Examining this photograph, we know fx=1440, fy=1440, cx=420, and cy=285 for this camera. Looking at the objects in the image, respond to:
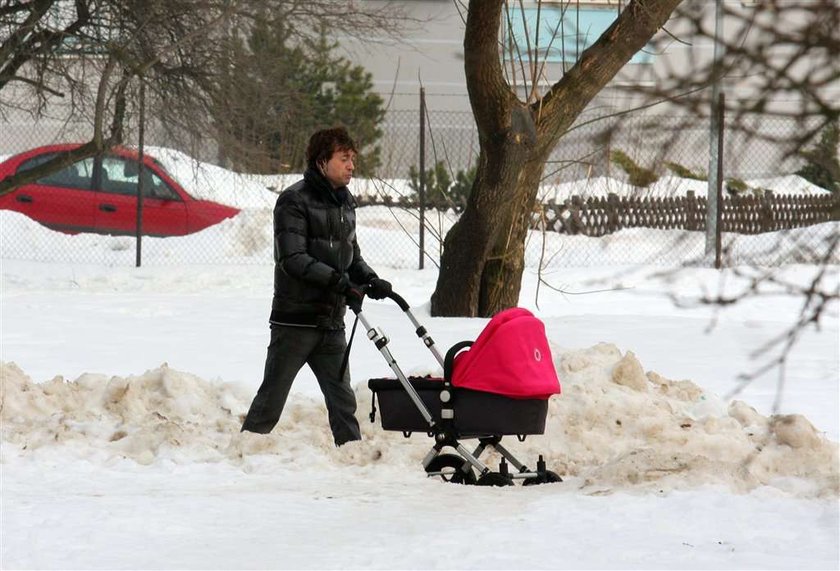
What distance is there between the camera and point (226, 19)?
47.6 ft

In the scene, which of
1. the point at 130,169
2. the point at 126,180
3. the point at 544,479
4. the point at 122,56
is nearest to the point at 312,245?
the point at 544,479

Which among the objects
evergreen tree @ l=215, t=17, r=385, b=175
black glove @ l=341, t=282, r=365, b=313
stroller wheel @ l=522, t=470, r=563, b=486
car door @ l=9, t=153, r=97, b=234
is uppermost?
evergreen tree @ l=215, t=17, r=385, b=175

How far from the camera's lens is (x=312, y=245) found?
719 cm

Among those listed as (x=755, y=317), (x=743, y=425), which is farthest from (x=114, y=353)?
(x=755, y=317)

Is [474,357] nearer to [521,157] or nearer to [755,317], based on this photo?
[521,157]

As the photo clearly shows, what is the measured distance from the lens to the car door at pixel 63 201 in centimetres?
1909

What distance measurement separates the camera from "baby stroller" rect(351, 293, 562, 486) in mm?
6387

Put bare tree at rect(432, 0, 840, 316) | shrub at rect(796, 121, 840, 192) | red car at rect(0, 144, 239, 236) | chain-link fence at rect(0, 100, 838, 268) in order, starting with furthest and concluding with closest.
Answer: red car at rect(0, 144, 239, 236) → chain-link fence at rect(0, 100, 838, 268) → bare tree at rect(432, 0, 840, 316) → shrub at rect(796, 121, 840, 192)

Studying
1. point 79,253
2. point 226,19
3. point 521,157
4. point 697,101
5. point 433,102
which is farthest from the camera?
point 433,102

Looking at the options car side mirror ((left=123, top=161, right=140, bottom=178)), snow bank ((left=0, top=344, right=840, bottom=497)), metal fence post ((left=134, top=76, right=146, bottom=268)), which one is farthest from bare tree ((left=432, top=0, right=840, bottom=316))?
car side mirror ((left=123, top=161, right=140, bottom=178))

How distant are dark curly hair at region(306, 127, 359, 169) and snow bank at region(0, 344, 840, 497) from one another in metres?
1.45

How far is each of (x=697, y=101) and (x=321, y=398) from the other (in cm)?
554

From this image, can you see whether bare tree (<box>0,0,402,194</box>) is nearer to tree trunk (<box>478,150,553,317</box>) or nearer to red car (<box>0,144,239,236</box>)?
red car (<box>0,144,239,236</box>)

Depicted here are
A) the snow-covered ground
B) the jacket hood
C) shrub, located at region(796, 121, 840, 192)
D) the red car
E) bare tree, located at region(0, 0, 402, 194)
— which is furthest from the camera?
the red car
